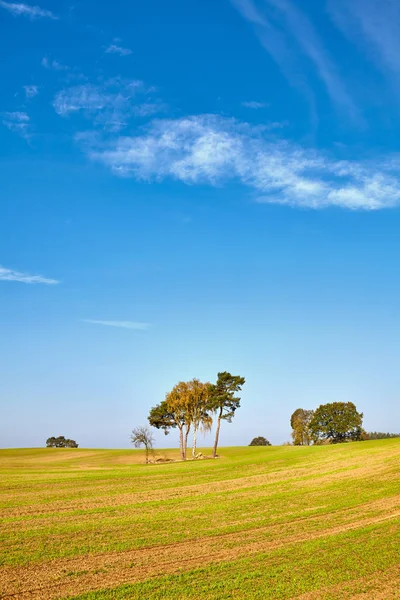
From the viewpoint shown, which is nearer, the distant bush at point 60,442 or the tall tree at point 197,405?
the tall tree at point 197,405

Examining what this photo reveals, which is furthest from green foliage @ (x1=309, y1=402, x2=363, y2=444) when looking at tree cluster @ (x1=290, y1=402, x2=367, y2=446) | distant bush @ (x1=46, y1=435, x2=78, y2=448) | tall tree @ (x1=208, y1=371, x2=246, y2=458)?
distant bush @ (x1=46, y1=435, x2=78, y2=448)

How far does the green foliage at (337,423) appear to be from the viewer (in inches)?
3693

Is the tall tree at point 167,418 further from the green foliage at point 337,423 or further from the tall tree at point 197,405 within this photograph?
the green foliage at point 337,423

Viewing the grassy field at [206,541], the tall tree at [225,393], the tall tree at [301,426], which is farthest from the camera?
the tall tree at [301,426]

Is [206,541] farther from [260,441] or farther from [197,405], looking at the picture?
[260,441]

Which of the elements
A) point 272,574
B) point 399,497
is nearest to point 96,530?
point 272,574

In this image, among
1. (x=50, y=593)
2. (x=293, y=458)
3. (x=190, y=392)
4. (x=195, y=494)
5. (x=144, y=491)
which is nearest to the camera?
(x=50, y=593)

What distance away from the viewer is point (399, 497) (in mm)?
24578

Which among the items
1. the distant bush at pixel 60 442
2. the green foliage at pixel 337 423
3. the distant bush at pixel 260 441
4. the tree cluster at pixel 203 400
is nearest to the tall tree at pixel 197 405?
the tree cluster at pixel 203 400

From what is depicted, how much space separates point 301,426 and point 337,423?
54.6 feet

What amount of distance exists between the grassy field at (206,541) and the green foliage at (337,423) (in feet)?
209

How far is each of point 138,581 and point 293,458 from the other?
43.9 meters

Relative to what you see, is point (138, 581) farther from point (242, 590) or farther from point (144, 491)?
point (144, 491)

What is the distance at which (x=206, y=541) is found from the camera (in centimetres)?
1659
